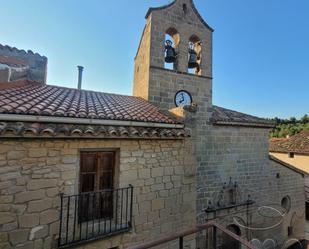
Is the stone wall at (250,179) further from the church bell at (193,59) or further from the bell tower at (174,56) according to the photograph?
the church bell at (193,59)

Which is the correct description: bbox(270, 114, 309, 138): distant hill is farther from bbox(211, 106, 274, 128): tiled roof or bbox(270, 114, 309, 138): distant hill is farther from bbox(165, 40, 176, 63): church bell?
bbox(165, 40, 176, 63): church bell

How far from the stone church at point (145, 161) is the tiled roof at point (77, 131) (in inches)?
0.8

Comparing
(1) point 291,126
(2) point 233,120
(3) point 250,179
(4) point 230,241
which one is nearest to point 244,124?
(2) point 233,120

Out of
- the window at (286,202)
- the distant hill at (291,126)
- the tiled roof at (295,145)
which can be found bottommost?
the window at (286,202)

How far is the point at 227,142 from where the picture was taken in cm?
871

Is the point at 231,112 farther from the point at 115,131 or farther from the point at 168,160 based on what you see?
the point at 115,131

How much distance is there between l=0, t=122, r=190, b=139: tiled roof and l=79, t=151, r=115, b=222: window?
0.65 meters

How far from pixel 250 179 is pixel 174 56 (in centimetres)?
587

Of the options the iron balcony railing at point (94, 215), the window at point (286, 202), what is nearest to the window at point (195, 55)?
the iron balcony railing at point (94, 215)

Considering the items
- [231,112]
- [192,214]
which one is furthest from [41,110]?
[231,112]

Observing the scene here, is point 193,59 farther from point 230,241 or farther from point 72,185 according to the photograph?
point 230,241

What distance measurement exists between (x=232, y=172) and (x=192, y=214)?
3277 millimetres

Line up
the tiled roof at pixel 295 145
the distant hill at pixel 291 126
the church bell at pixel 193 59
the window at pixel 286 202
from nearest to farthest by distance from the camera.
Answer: the church bell at pixel 193 59 < the window at pixel 286 202 < the tiled roof at pixel 295 145 < the distant hill at pixel 291 126

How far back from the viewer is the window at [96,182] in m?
4.93
